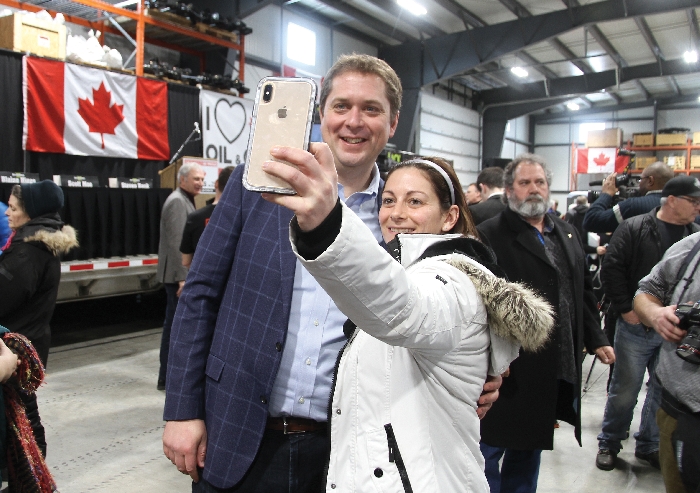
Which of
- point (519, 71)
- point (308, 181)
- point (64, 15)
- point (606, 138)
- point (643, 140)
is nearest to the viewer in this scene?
point (308, 181)

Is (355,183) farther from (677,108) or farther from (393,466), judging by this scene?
(677,108)

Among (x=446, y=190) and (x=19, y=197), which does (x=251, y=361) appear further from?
(x=19, y=197)

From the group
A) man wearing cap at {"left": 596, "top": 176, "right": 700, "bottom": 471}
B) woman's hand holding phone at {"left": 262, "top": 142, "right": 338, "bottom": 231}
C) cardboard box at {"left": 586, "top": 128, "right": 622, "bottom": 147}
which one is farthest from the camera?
cardboard box at {"left": 586, "top": 128, "right": 622, "bottom": 147}

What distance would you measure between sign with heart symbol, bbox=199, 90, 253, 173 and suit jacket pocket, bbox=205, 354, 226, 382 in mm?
Answer: 7451

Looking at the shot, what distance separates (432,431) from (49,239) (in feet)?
8.98

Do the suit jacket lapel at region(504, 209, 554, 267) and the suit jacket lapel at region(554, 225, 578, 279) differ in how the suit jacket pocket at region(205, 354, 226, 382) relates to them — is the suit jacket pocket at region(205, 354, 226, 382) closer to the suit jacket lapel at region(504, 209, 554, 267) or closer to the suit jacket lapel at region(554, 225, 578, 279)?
the suit jacket lapel at region(504, 209, 554, 267)

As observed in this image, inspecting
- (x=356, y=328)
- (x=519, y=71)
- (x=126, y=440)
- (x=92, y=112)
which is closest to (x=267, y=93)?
(x=356, y=328)

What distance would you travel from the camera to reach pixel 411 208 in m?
1.48

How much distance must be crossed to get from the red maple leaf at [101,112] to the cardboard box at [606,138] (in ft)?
48.3

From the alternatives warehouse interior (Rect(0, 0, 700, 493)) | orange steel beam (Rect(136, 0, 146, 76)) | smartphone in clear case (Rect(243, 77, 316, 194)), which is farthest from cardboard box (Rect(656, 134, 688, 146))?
smartphone in clear case (Rect(243, 77, 316, 194))

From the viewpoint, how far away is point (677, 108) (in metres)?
19.4

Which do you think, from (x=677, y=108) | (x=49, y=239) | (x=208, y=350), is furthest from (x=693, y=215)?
(x=677, y=108)

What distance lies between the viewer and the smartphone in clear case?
2.53 ft

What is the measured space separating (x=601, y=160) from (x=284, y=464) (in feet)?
59.5
